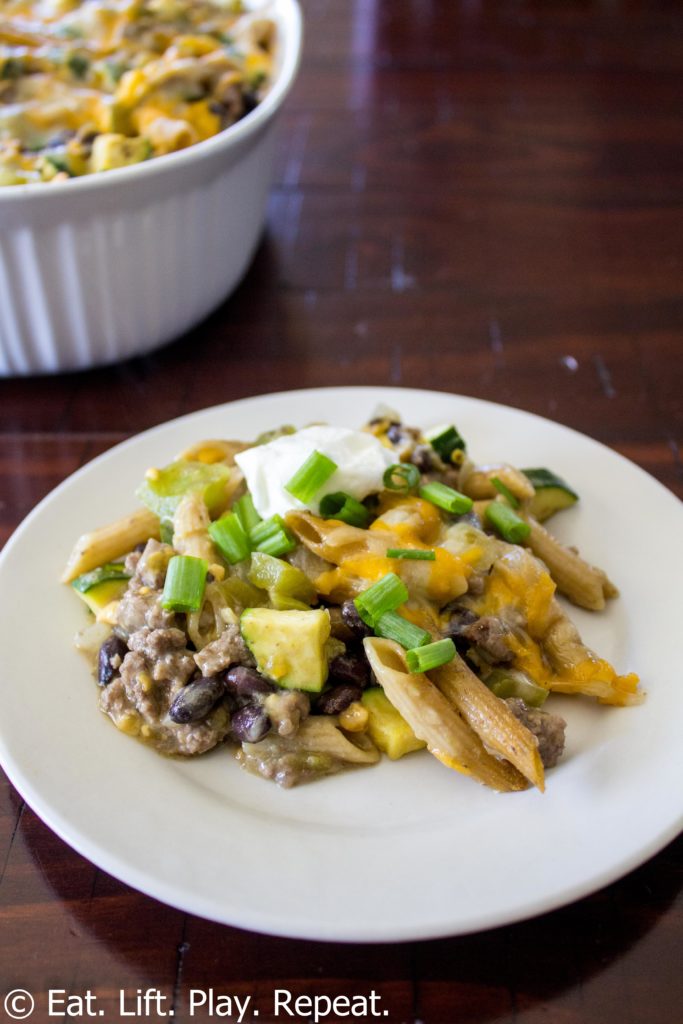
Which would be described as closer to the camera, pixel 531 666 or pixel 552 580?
pixel 531 666

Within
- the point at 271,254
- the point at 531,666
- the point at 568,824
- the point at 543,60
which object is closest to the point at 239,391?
the point at 271,254

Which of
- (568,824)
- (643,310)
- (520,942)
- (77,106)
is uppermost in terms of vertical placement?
(77,106)

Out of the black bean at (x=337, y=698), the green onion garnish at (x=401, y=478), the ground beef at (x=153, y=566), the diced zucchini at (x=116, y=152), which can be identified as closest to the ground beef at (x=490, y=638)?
the black bean at (x=337, y=698)

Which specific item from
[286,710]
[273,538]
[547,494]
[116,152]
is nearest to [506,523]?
[547,494]

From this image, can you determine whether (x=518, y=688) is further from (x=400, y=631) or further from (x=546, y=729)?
(x=400, y=631)

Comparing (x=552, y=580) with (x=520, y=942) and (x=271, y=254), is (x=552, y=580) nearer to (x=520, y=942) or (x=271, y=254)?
(x=520, y=942)

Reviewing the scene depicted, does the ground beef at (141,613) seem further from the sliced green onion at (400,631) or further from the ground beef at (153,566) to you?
the sliced green onion at (400,631)

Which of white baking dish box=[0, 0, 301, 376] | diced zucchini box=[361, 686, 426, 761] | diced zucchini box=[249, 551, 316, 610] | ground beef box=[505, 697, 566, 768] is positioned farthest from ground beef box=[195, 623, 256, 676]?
white baking dish box=[0, 0, 301, 376]
